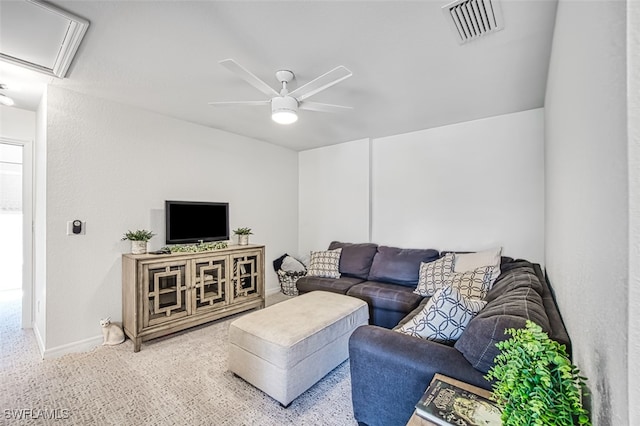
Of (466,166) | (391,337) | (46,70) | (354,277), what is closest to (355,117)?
(466,166)

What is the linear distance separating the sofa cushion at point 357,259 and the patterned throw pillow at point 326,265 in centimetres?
7

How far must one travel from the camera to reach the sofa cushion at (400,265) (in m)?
3.43

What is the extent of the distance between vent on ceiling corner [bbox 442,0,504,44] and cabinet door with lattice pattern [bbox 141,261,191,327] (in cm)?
310

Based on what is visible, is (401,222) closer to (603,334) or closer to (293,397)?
(293,397)

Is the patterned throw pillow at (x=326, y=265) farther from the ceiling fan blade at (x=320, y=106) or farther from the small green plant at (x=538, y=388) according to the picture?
the small green plant at (x=538, y=388)

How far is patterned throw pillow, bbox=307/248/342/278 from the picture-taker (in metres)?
3.88

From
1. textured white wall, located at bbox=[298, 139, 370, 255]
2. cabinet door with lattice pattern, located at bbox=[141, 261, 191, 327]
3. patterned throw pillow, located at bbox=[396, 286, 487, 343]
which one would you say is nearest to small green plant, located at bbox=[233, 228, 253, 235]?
cabinet door with lattice pattern, located at bbox=[141, 261, 191, 327]

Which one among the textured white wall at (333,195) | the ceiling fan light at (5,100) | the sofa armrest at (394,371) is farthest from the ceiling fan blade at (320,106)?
the ceiling fan light at (5,100)

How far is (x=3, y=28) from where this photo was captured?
174 centimetres

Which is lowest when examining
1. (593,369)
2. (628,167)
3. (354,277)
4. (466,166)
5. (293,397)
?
(293,397)

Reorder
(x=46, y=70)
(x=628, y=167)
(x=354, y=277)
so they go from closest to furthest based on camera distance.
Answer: (x=628, y=167), (x=46, y=70), (x=354, y=277)

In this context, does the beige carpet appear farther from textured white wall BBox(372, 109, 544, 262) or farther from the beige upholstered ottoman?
textured white wall BBox(372, 109, 544, 262)

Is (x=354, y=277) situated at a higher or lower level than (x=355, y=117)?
lower

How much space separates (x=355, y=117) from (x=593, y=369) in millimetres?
3005
